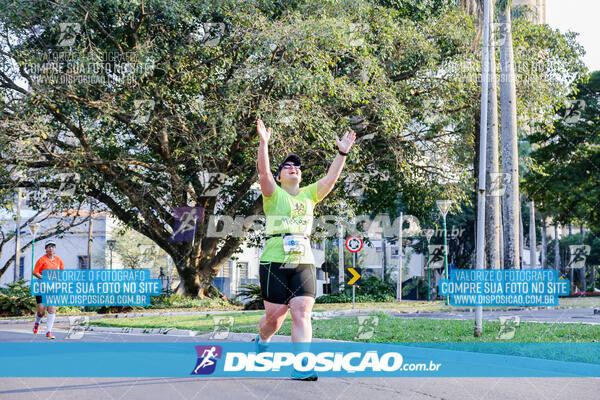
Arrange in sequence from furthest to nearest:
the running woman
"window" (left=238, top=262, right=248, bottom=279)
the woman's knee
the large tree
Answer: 1. "window" (left=238, top=262, right=248, bottom=279)
2. the large tree
3. the woman's knee
4. the running woman

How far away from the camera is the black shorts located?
19.1ft

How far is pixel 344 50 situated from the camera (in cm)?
1931

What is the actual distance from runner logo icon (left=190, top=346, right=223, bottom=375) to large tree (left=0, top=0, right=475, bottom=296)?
12505 millimetres

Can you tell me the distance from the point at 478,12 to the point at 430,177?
263 inches

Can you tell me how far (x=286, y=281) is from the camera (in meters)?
5.85

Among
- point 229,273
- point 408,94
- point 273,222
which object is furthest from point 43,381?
point 229,273

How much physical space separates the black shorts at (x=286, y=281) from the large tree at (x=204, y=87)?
495 inches

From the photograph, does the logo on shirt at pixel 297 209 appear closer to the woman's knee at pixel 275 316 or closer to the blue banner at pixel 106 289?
the woman's knee at pixel 275 316

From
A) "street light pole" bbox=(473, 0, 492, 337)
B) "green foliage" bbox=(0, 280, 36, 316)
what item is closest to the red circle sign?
"green foliage" bbox=(0, 280, 36, 316)

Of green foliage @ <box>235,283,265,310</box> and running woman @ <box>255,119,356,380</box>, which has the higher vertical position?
running woman @ <box>255,119,356,380</box>

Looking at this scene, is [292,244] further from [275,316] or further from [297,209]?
[275,316]

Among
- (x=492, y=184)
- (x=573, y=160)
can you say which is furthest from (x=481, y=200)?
(x=573, y=160)

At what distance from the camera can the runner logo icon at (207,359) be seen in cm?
610

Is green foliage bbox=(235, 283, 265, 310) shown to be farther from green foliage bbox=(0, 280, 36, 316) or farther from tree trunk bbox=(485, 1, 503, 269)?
tree trunk bbox=(485, 1, 503, 269)
